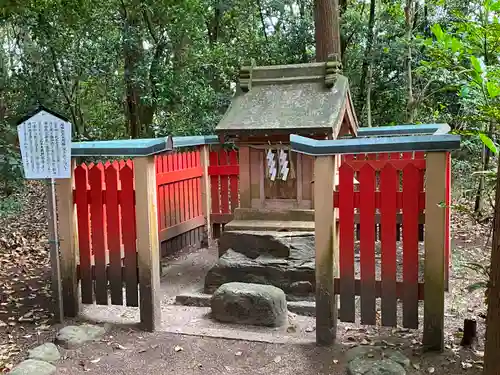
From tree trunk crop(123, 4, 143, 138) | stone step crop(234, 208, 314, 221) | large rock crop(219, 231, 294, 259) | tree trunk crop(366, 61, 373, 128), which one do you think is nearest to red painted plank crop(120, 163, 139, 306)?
large rock crop(219, 231, 294, 259)

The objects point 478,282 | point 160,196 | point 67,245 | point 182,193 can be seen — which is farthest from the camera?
point 182,193

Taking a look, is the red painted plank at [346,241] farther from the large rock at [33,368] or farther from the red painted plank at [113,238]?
the large rock at [33,368]

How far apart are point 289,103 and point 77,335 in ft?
11.6

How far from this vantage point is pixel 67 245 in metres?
4.76

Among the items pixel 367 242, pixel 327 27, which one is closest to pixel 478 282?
pixel 367 242

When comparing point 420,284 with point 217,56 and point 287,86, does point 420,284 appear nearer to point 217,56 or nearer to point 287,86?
point 287,86

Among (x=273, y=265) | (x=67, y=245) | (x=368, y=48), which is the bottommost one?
(x=273, y=265)

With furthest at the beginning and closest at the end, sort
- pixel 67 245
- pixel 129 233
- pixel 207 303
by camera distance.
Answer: pixel 207 303 < pixel 67 245 < pixel 129 233

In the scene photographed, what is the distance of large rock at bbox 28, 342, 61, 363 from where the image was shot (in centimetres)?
389

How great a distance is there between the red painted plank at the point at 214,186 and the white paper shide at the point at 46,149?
350 centimetres

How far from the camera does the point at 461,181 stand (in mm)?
9141

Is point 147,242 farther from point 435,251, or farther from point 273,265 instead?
point 435,251

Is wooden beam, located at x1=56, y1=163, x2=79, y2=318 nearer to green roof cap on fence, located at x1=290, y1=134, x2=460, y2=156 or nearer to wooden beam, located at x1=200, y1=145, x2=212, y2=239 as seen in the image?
green roof cap on fence, located at x1=290, y1=134, x2=460, y2=156

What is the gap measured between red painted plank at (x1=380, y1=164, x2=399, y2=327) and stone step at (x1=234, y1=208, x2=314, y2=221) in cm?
210
